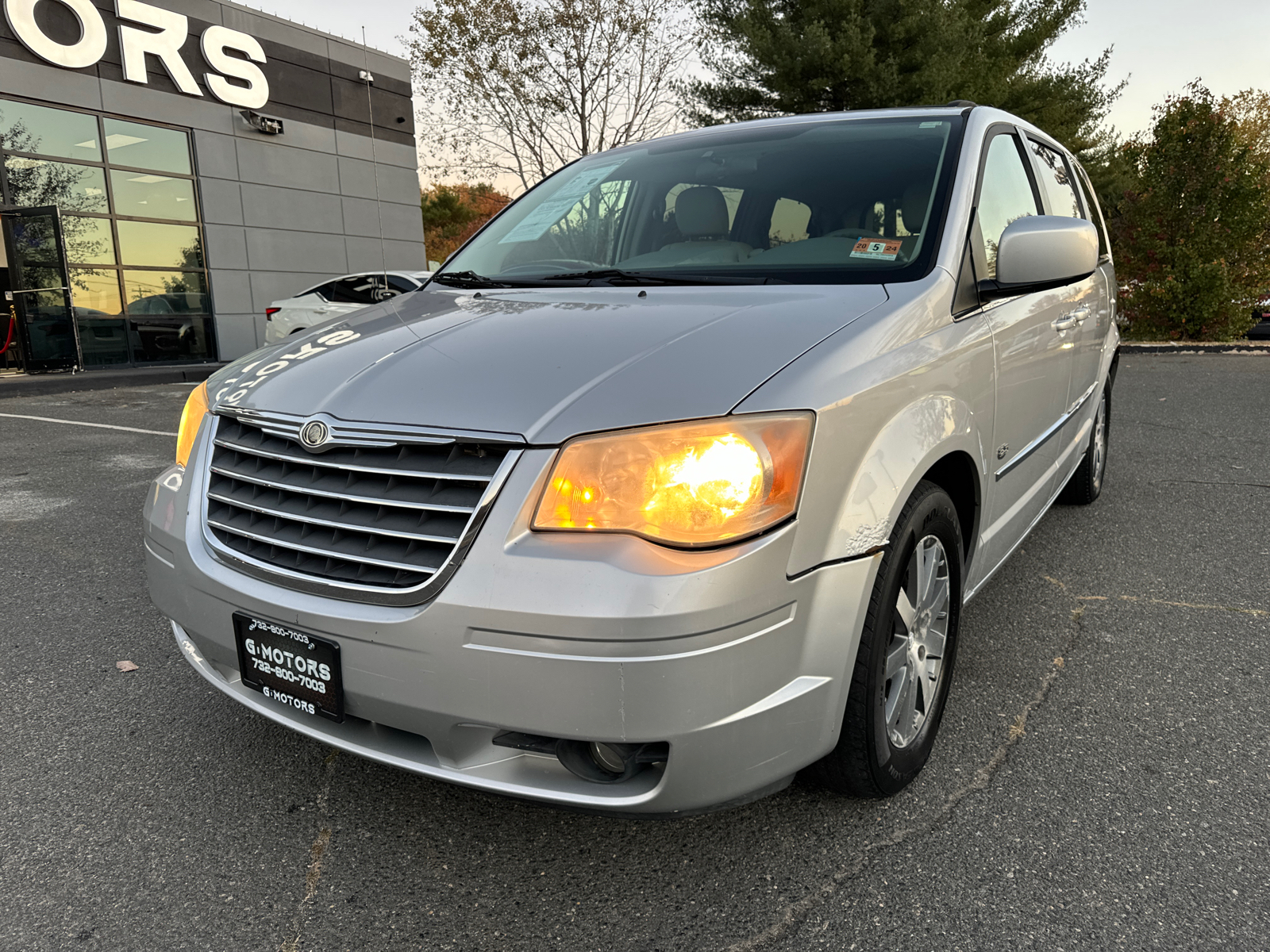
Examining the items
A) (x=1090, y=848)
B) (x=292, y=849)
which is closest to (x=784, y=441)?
(x=1090, y=848)

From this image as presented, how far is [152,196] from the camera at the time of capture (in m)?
15.4

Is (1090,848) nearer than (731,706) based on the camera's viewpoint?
No

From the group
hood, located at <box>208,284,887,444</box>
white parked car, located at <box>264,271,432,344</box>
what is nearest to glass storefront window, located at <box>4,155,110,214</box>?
white parked car, located at <box>264,271,432,344</box>

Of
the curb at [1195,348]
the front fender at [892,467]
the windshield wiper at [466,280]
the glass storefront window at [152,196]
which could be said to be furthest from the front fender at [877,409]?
the glass storefront window at [152,196]

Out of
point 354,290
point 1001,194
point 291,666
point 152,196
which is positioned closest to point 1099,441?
point 1001,194

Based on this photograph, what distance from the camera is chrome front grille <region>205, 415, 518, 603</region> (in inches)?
65.6

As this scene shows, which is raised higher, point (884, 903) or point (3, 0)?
point (3, 0)

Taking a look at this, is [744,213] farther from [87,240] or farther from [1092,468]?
[87,240]

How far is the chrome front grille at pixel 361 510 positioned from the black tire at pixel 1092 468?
3.58 m

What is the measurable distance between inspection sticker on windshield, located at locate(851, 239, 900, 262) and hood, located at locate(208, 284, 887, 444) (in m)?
0.24

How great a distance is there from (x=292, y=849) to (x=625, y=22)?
20720 mm

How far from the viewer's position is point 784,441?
A: 1.65m

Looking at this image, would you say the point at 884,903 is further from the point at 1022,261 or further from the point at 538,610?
the point at 1022,261

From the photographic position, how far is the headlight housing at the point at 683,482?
62.7 inches
